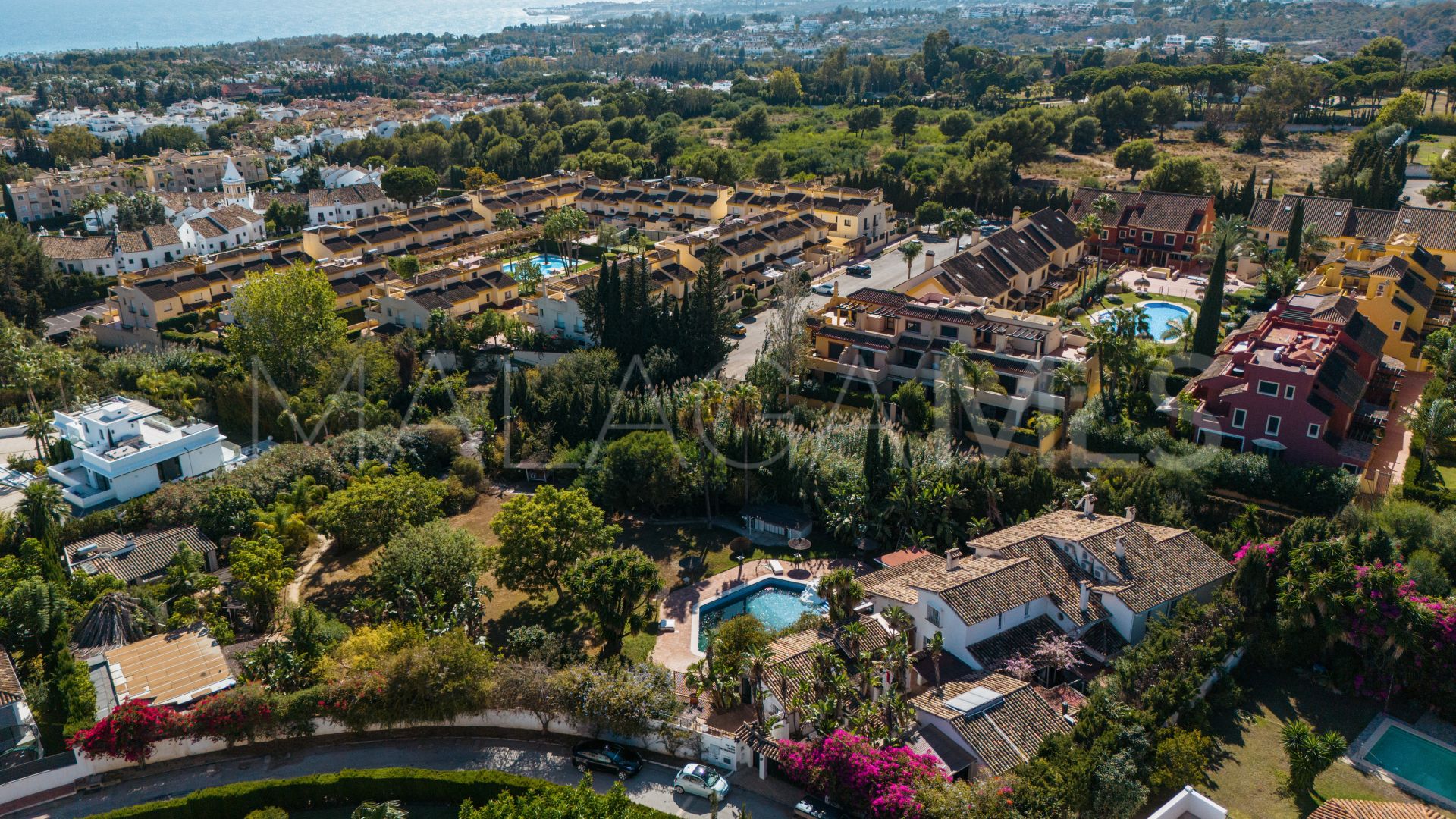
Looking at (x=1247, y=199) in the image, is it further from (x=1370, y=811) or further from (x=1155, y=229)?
(x=1370, y=811)

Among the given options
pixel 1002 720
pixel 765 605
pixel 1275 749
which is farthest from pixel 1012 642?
pixel 765 605

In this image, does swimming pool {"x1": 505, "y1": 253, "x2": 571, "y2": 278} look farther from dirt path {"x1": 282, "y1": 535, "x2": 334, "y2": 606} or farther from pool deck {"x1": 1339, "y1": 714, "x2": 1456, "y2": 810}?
pool deck {"x1": 1339, "y1": 714, "x2": 1456, "y2": 810}

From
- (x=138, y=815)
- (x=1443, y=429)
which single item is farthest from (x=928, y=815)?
(x=1443, y=429)

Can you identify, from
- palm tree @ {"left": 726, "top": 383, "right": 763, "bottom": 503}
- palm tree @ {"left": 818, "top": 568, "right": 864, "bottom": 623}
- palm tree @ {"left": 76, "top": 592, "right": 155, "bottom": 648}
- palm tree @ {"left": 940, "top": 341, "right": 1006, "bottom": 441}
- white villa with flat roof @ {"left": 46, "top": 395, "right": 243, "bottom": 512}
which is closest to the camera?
palm tree @ {"left": 818, "top": 568, "right": 864, "bottom": 623}

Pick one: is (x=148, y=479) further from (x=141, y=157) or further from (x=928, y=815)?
(x=141, y=157)

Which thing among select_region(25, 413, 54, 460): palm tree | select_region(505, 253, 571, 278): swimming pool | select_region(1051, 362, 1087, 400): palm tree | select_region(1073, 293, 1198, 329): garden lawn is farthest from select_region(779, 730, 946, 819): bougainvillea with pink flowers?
select_region(505, 253, 571, 278): swimming pool

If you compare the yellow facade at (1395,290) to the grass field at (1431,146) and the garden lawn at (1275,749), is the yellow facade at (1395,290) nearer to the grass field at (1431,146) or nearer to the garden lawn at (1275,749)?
the garden lawn at (1275,749)

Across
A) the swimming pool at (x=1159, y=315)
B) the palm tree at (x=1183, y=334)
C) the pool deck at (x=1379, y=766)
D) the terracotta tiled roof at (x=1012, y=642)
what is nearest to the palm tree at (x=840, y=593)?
the terracotta tiled roof at (x=1012, y=642)

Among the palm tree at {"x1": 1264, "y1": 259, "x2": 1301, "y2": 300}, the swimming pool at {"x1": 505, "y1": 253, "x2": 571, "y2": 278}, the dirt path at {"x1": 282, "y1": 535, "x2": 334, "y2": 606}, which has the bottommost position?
the dirt path at {"x1": 282, "y1": 535, "x2": 334, "y2": 606}
